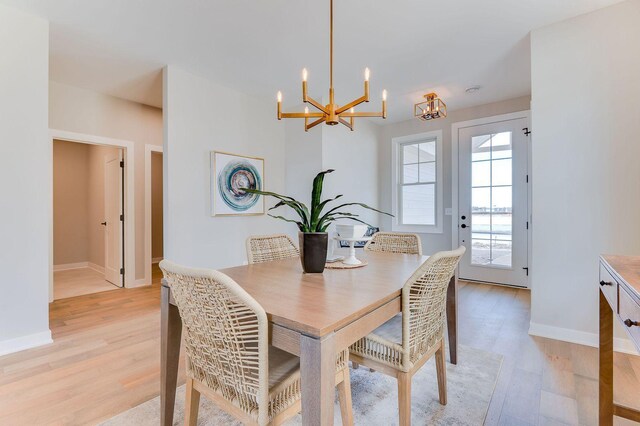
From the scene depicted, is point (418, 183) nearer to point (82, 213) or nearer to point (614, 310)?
point (614, 310)

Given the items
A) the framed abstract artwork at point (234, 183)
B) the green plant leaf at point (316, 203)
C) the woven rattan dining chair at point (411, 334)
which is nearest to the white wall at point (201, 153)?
the framed abstract artwork at point (234, 183)

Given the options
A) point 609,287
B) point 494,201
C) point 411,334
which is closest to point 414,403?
point 411,334

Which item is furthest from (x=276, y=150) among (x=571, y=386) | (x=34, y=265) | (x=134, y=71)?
(x=571, y=386)

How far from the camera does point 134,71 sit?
3.24 meters

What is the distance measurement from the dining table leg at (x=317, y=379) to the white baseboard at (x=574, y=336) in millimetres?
2444

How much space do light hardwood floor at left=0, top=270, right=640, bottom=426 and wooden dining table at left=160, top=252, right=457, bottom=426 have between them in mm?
697

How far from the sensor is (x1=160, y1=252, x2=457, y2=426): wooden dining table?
882 millimetres

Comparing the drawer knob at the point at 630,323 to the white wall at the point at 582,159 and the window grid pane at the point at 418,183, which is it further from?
the window grid pane at the point at 418,183

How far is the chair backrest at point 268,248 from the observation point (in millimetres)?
2137

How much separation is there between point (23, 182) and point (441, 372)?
3185 millimetres

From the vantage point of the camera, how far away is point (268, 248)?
7.34 feet

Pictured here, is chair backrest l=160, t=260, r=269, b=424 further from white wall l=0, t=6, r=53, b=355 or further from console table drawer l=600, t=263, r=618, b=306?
white wall l=0, t=6, r=53, b=355

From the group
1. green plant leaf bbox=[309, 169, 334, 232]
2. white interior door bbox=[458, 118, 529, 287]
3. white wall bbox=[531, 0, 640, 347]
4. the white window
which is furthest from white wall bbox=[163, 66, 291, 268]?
white wall bbox=[531, 0, 640, 347]

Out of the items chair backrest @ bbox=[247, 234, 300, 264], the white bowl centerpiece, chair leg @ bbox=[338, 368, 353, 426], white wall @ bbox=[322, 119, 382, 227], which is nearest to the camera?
chair leg @ bbox=[338, 368, 353, 426]
